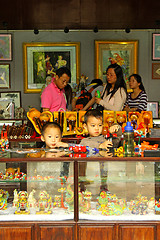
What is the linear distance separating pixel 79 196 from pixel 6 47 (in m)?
5.23

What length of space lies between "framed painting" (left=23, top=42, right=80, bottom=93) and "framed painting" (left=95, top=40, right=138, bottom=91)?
391mm

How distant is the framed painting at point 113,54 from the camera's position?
731cm

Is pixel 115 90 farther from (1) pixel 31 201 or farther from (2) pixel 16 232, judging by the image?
(2) pixel 16 232

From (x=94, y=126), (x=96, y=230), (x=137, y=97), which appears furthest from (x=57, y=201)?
(x=137, y=97)

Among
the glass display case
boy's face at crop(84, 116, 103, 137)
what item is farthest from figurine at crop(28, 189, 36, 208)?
boy's face at crop(84, 116, 103, 137)

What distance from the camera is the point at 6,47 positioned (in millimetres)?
7316

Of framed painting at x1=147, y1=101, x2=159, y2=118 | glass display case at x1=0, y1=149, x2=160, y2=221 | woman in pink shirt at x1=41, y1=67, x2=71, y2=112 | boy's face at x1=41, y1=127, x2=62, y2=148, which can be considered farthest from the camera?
framed painting at x1=147, y1=101, x2=159, y2=118

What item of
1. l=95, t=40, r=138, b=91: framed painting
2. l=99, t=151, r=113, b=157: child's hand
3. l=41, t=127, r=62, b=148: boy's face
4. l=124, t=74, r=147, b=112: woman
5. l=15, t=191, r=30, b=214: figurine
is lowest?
l=15, t=191, r=30, b=214: figurine

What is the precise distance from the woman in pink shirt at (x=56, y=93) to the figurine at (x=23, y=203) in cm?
187

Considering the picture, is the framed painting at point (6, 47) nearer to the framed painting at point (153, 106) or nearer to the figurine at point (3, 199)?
the framed painting at point (153, 106)

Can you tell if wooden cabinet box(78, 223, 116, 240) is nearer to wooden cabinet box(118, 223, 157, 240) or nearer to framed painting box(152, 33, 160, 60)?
wooden cabinet box(118, 223, 157, 240)

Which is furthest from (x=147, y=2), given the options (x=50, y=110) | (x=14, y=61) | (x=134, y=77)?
(x=14, y=61)

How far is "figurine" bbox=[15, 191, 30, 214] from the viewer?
2742mm

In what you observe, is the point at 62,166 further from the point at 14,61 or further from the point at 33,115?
the point at 14,61
